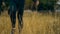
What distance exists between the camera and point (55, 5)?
36.8ft

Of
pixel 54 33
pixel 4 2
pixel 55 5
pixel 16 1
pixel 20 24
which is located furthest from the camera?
pixel 55 5

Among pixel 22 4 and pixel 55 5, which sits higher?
pixel 22 4

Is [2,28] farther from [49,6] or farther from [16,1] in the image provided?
[49,6]

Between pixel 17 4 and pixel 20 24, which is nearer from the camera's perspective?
pixel 17 4

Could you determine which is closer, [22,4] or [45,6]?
[22,4]

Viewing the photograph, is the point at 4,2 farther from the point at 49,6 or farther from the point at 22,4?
the point at 22,4

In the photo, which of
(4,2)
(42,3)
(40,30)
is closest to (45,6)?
(42,3)

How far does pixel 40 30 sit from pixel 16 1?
1.47m

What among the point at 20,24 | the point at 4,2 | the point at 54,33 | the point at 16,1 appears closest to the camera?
the point at 16,1

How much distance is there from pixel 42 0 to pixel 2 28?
17.9 feet

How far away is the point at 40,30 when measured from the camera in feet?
17.9

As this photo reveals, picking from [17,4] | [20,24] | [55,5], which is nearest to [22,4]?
[17,4]

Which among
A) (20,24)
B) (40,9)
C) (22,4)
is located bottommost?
(40,9)

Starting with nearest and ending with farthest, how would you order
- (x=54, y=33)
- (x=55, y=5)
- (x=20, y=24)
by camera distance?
(x=20, y=24) < (x=54, y=33) < (x=55, y=5)
